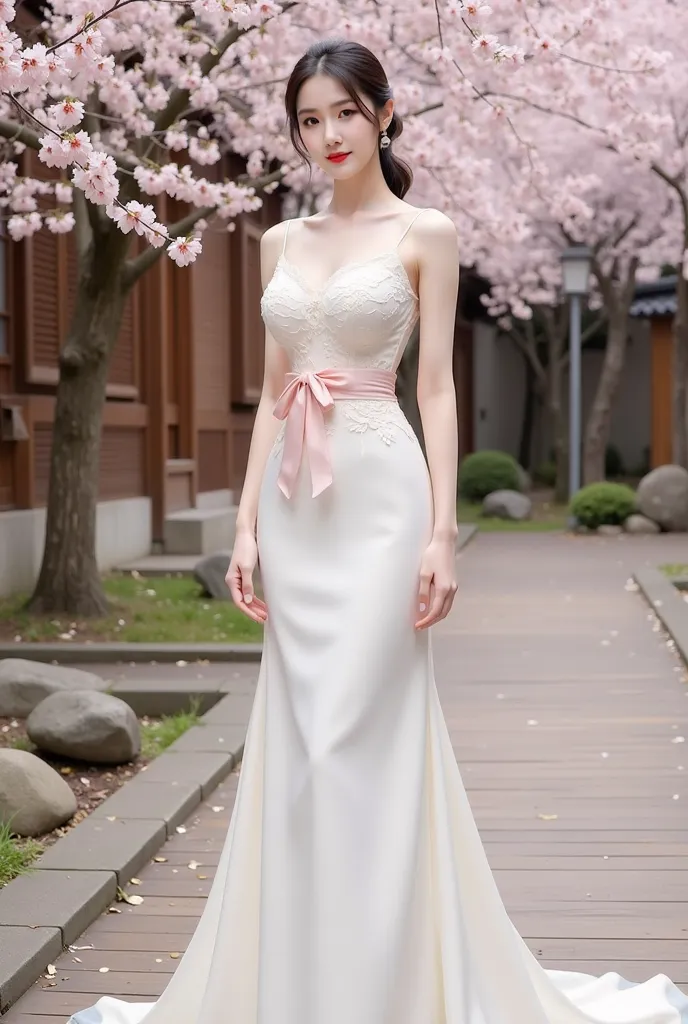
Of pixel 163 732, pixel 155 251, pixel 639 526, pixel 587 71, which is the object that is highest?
pixel 587 71

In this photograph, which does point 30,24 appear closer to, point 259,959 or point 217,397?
point 217,397

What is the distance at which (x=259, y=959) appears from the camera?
2764 millimetres

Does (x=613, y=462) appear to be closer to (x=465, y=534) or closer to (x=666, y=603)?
(x=465, y=534)

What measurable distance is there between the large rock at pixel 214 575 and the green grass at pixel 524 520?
28.1 ft

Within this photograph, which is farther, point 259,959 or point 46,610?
point 46,610

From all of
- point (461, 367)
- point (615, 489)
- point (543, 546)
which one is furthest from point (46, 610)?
point (461, 367)

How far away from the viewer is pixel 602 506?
1805 centimetres

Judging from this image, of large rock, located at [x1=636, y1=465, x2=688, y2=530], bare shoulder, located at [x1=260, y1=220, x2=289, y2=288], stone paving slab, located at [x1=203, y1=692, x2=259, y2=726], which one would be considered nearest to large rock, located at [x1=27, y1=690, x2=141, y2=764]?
stone paving slab, located at [x1=203, y1=692, x2=259, y2=726]

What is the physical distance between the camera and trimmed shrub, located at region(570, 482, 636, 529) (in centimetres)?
1806

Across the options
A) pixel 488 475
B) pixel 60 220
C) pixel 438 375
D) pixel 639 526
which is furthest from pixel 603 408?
pixel 438 375

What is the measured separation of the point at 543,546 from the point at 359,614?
1377 centimetres

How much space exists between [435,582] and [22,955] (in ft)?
5.07

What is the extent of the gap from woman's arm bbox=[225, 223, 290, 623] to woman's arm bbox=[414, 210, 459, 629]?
13.0 inches

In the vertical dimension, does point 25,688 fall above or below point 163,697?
above
